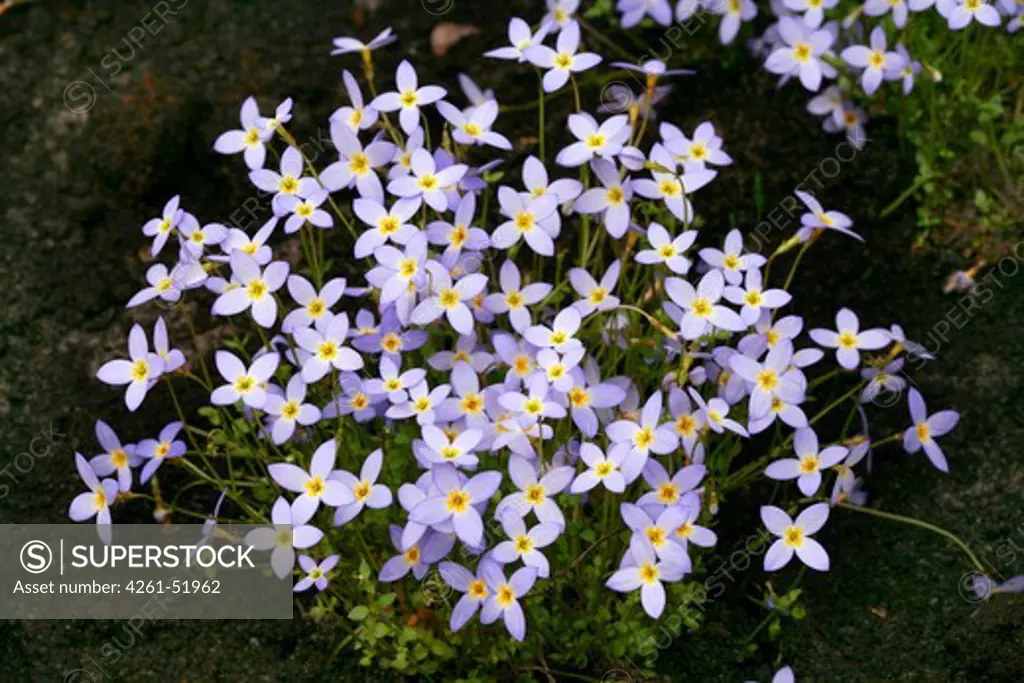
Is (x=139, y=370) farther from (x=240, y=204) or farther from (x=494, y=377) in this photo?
(x=240, y=204)

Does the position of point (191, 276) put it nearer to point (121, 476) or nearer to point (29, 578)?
point (121, 476)

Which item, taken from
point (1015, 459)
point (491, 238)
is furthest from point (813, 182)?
point (491, 238)

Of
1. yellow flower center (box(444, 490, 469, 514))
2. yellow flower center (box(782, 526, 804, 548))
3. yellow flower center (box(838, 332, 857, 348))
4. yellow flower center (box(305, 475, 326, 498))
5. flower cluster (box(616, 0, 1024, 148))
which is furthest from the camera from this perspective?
flower cluster (box(616, 0, 1024, 148))

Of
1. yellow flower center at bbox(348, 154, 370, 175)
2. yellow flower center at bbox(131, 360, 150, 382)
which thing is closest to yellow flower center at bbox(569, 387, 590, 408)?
yellow flower center at bbox(348, 154, 370, 175)

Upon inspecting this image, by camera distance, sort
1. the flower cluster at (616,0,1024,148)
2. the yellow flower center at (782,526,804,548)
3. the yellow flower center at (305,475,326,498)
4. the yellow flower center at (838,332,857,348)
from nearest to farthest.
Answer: the yellow flower center at (305,475,326,498)
the yellow flower center at (782,526,804,548)
the yellow flower center at (838,332,857,348)
the flower cluster at (616,0,1024,148)

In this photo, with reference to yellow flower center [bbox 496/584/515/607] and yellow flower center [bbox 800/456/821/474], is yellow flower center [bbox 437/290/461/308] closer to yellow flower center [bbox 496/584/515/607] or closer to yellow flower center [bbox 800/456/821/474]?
yellow flower center [bbox 496/584/515/607]

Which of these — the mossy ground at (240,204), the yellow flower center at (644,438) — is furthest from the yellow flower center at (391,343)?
the mossy ground at (240,204)

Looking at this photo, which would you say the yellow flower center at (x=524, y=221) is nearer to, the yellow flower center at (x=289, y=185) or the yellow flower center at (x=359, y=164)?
the yellow flower center at (x=359, y=164)
